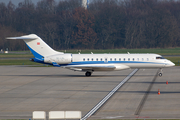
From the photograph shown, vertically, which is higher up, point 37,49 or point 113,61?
point 37,49

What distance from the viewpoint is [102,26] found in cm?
11344

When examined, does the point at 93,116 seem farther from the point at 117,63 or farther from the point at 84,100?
the point at 117,63

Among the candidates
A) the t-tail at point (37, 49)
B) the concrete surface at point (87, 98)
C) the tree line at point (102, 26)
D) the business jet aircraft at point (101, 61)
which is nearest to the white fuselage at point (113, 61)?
the business jet aircraft at point (101, 61)

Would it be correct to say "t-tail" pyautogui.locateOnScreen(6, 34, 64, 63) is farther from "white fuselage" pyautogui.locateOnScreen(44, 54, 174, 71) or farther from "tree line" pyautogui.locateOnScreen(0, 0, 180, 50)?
"tree line" pyautogui.locateOnScreen(0, 0, 180, 50)

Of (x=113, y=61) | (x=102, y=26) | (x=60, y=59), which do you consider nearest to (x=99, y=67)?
(x=113, y=61)

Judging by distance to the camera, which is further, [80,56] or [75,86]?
[80,56]

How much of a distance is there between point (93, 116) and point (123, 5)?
119m

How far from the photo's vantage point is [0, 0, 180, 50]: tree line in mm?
109062

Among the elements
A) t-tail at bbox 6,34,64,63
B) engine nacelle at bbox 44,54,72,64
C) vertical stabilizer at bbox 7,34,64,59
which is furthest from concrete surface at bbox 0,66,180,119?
vertical stabilizer at bbox 7,34,64,59

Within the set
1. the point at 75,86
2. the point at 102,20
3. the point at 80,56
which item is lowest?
the point at 75,86

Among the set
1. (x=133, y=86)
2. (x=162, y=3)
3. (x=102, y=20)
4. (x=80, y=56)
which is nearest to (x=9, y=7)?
(x=102, y=20)

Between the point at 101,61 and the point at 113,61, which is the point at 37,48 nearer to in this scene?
the point at 101,61

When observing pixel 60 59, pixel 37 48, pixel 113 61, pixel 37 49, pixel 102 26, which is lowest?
pixel 113 61

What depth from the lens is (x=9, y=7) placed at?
133 m
